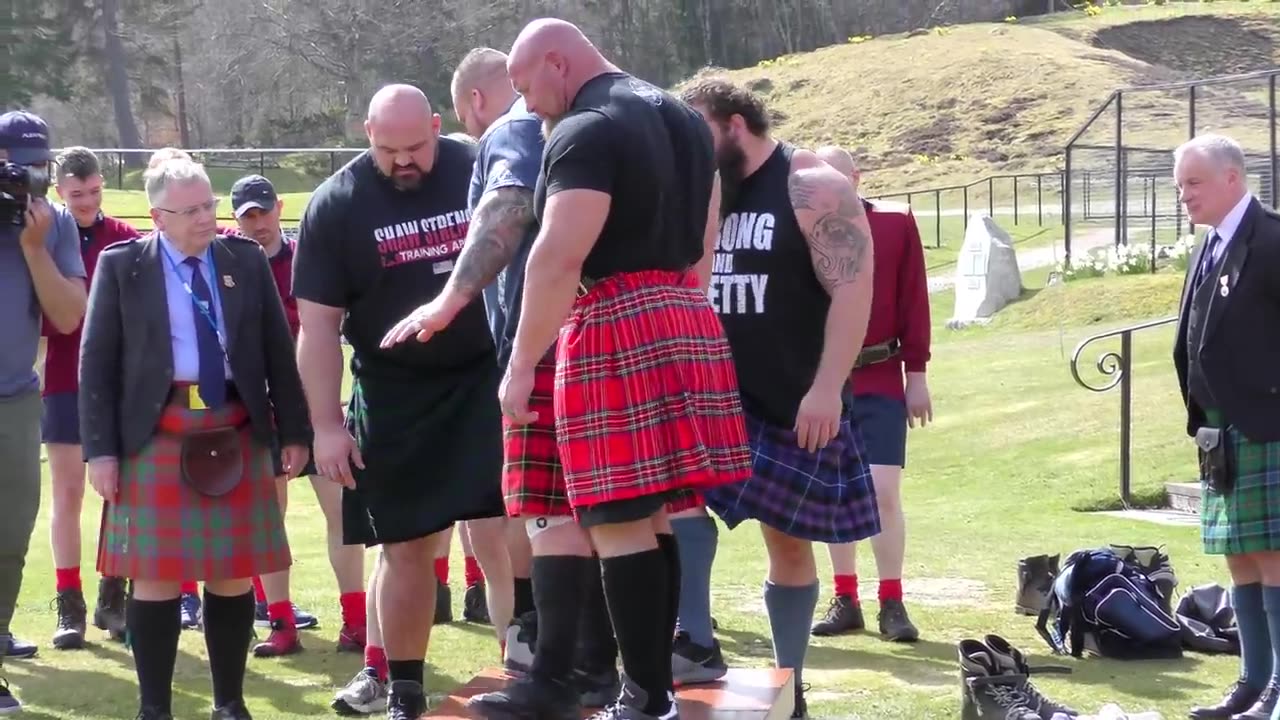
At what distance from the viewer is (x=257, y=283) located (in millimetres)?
5367

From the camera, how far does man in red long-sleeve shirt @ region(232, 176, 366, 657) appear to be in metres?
6.71

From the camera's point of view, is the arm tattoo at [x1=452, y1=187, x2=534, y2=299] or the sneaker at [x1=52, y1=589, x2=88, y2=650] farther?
the sneaker at [x1=52, y1=589, x2=88, y2=650]

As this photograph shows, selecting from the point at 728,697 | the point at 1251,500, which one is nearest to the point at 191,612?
the point at 728,697

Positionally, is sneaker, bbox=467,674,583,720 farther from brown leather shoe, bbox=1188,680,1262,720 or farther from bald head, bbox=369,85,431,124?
brown leather shoe, bbox=1188,680,1262,720

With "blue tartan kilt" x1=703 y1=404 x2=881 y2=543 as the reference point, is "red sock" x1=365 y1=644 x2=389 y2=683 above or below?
below

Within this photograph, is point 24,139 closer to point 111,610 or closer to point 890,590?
point 111,610

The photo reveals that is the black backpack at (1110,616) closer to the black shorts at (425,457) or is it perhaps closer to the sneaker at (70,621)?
the black shorts at (425,457)

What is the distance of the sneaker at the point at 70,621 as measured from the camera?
7.03m

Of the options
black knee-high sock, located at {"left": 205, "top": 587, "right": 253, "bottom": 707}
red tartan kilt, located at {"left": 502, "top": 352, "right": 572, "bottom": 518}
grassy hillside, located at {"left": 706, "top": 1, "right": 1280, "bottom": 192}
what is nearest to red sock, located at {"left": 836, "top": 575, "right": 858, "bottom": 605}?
black knee-high sock, located at {"left": 205, "top": 587, "right": 253, "bottom": 707}

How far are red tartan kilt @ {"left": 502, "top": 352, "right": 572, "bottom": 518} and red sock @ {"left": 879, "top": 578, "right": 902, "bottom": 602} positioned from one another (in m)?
2.90

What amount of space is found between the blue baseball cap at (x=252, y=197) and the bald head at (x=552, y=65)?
323 centimetres

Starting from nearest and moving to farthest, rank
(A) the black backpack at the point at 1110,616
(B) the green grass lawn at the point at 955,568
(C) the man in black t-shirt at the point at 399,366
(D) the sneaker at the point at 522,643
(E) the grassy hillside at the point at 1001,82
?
(D) the sneaker at the point at 522,643 → (C) the man in black t-shirt at the point at 399,366 → (B) the green grass lawn at the point at 955,568 → (A) the black backpack at the point at 1110,616 → (E) the grassy hillside at the point at 1001,82

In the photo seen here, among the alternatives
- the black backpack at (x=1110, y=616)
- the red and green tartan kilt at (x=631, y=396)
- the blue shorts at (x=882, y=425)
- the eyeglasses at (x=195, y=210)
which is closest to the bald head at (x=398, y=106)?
the eyeglasses at (x=195, y=210)

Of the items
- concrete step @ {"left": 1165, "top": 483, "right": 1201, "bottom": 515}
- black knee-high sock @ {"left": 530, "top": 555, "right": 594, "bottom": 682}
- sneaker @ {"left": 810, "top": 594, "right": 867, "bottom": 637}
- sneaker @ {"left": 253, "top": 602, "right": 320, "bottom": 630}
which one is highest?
black knee-high sock @ {"left": 530, "top": 555, "right": 594, "bottom": 682}
